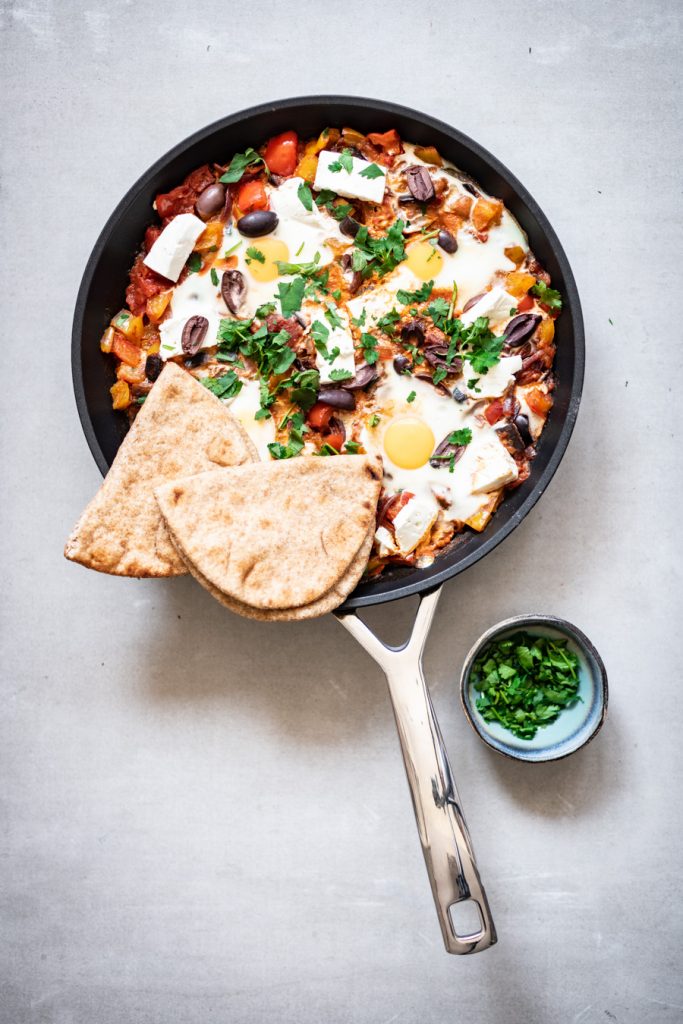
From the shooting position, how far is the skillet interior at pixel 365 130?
331 cm

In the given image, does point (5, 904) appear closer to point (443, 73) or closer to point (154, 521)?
point (154, 521)

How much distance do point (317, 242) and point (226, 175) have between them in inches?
21.8

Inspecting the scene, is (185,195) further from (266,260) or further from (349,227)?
(349,227)

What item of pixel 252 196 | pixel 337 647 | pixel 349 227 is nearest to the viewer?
pixel 349 227

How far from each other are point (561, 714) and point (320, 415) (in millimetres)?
1895

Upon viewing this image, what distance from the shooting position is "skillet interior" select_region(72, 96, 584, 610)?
3307 mm

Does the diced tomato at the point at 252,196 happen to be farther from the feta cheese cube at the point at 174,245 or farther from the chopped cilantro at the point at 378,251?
the chopped cilantro at the point at 378,251

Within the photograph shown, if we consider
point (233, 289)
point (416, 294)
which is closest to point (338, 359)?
point (416, 294)

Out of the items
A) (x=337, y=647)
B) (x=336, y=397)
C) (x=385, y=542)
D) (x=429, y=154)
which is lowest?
(x=337, y=647)

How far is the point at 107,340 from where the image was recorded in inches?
141

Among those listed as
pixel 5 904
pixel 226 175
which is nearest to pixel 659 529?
pixel 226 175

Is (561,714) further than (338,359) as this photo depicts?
Yes

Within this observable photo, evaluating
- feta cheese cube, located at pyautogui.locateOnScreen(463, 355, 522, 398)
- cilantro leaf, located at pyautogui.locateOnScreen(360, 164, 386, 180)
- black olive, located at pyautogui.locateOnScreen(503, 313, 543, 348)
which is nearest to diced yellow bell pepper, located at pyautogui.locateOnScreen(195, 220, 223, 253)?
cilantro leaf, located at pyautogui.locateOnScreen(360, 164, 386, 180)

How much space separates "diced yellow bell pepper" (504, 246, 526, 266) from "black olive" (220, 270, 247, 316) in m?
1.26
